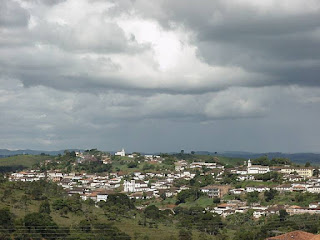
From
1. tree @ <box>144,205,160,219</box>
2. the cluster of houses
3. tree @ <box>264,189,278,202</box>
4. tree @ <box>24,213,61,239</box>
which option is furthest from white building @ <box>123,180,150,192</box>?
tree @ <box>24,213,61,239</box>

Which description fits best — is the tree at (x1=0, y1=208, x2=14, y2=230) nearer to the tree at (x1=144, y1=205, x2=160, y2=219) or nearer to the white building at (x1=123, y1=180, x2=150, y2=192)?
the tree at (x1=144, y1=205, x2=160, y2=219)

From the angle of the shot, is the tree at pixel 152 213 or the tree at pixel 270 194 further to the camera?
the tree at pixel 270 194

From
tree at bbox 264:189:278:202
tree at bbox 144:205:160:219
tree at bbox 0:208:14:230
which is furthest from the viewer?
tree at bbox 264:189:278:202

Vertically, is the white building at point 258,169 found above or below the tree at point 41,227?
above

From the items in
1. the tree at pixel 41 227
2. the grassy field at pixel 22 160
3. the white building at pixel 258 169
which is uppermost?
the grassy field at pixel 22 160

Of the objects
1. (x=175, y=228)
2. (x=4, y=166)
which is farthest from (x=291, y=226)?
(x=4, y=166)

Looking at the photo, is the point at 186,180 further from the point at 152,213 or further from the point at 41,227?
the point at 41,227

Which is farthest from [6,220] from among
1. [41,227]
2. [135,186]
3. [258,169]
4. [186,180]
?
[258,169]

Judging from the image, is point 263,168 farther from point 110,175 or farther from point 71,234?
point 71,234

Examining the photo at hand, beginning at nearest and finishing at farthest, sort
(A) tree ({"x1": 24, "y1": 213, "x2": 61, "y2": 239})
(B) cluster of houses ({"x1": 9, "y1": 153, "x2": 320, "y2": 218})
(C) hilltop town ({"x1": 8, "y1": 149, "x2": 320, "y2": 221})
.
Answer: (A) tree ({"x1": 24, "y1": 213, "x2": 61, "y2": 239})
(B) cluster of houses ({"x1": 9, "y1": 153, "x2": 320, "y2": 218})
(C) hilltop town ({"x1": 8, "y1": 149, "x2": 320, "y2": 221})

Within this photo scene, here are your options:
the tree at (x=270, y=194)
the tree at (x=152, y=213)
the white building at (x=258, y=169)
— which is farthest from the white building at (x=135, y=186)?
the tree at (x=152, y=213)

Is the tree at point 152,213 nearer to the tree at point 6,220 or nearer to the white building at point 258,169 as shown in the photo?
the tree at point 6,220
